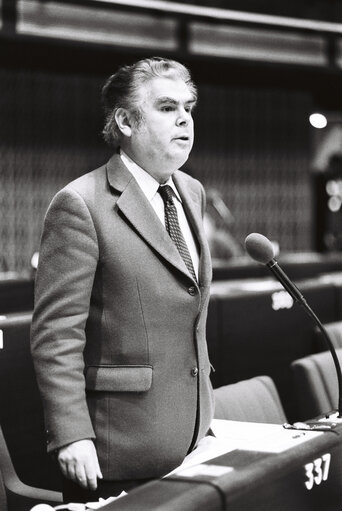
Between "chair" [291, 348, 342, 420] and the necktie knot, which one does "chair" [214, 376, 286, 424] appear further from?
the necktie knot

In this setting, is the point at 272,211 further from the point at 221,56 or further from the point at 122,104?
the point at 122,104

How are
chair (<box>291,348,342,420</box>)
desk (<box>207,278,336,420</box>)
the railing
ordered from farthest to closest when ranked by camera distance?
the railing → desk (<box>207,278,336,420</box>) → chair (<box>291,348,342,420</box>)

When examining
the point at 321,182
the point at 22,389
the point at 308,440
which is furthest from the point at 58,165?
the point at 308,440

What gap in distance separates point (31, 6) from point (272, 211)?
3645mm

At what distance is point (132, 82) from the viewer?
6.66ft

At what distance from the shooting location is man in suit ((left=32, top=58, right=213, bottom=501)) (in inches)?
73.2

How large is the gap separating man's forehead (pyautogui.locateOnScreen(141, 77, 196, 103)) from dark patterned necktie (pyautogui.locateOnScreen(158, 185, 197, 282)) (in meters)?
0.21

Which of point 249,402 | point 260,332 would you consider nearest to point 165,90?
point 249,402

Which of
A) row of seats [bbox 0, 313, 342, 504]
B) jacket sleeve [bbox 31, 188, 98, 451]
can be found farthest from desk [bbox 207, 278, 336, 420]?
jacket sleeve [bbox 31, 188, 98, 451]

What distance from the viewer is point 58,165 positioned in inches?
336

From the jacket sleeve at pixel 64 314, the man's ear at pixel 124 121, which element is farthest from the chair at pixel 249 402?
the man's ear at pixel 124 121

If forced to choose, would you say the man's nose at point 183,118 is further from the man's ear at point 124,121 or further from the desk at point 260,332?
the desk at point 260,332

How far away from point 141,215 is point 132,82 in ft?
1.02

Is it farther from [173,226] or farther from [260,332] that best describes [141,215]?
[260,332]
